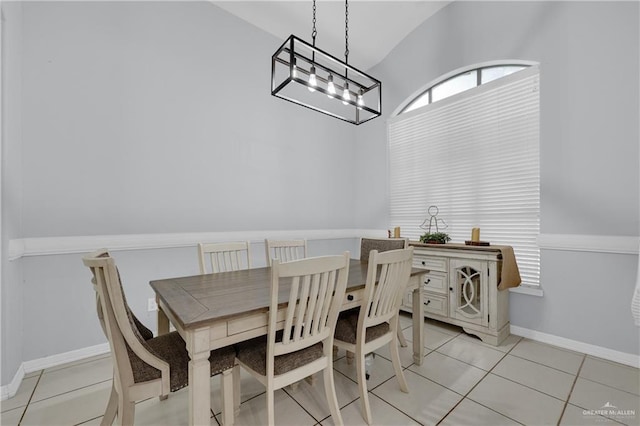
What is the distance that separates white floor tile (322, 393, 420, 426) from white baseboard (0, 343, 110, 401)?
78.8 inches

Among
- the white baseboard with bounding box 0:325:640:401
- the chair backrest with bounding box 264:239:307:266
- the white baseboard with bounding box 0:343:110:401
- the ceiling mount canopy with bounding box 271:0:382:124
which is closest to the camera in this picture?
the white baseboard with bounding box 0:343:110:401

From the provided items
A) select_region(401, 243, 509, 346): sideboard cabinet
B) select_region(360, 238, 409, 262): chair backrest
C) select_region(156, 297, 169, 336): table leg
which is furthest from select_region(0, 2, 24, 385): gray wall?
select_region(401, 243, 509, 346): sideboard cabinet

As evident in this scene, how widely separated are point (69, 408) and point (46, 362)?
72 centimetres

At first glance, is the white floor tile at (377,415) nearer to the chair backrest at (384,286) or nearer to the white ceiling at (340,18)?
the chair backrest at (384,286)

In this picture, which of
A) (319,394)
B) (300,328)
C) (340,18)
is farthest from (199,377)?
(340,18)

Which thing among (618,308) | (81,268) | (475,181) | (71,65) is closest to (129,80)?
(71,65)

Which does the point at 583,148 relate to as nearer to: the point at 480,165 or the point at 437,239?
the point at 480,165

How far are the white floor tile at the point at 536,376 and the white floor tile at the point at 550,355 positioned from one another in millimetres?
83

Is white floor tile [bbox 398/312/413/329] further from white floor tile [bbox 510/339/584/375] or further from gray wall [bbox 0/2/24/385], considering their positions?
gray wall [bbox 0/2/24/385]

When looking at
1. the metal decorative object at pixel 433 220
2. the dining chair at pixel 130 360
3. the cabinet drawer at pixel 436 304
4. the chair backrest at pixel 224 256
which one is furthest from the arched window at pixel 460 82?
the dining chair at pixel 130 360

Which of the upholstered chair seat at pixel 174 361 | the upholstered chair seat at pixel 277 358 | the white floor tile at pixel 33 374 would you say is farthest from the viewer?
the white floor tile at pixel 33 374

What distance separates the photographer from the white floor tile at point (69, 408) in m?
1.55

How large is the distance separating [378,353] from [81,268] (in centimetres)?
254

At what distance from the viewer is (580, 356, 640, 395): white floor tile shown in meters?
1.84
